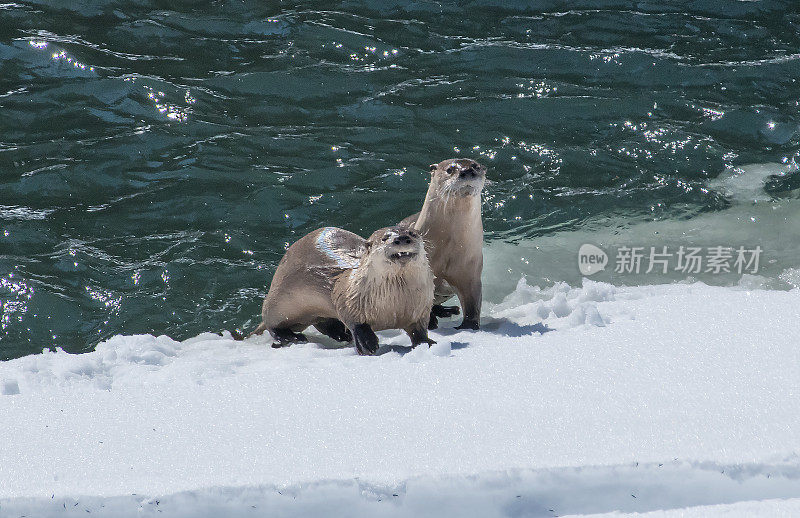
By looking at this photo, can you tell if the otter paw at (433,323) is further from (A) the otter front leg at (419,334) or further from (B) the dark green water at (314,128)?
(B) the dark green water at (314,128)

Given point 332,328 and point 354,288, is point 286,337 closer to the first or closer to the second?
point 332,328

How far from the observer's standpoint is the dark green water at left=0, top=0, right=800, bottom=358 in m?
5.58

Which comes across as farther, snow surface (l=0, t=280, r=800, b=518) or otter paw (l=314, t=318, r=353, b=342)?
otter paw (l=314, t=318, r=353, b=342)

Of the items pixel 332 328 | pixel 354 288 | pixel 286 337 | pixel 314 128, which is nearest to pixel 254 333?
pixel 286 337

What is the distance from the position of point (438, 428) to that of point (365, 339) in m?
1.36

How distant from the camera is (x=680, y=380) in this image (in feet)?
9.57

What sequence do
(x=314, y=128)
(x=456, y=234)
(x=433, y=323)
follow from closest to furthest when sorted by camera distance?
(x=456, y=234), (x=433, y=323), (x=314, y=128)

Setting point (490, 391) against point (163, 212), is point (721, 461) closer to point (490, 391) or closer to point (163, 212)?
point (490, 391)

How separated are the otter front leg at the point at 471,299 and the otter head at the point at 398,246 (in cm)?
61

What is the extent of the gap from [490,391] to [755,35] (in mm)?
6841

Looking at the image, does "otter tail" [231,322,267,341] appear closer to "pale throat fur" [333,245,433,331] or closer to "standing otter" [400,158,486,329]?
"pale throat fur" [333,245,433,331]

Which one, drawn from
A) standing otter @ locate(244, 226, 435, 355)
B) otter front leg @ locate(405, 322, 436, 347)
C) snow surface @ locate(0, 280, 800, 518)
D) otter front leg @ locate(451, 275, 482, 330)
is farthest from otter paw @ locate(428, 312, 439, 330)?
snow surface @ locate(0, 280, 800, 518)

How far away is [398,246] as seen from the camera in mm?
3820

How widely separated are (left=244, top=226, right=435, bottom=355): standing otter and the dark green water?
67 centimetres
